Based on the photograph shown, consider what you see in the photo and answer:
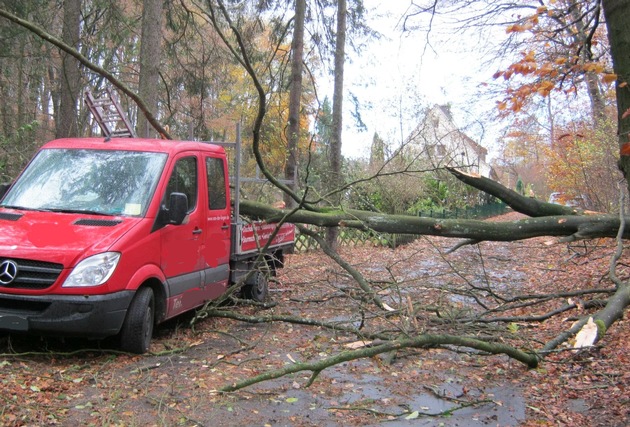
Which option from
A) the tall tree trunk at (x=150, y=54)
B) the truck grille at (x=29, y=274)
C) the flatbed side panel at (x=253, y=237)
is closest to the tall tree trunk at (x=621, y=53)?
the truck grille at (x=29, y=274)

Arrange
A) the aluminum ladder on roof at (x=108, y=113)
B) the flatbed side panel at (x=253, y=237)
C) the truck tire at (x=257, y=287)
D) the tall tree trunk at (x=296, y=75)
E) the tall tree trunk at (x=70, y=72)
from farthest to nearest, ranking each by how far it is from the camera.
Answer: the tall tree trunk at (x=296, y=75) < the tall tree trunk at (x=70, y=72) < the truck tire at (x=257, y=287) < the aluminum ladder on roof at (x=108, y=113) < the flatbed side panel at (x=253, y=237)

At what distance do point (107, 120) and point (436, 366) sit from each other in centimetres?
595

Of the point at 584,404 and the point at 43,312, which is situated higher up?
the point at 43,312

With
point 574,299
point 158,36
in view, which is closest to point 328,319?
point 574,299

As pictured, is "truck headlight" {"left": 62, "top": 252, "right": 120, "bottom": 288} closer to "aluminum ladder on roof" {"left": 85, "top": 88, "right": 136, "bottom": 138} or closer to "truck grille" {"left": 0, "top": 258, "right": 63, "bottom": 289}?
"truck grille" {"left": 0, "top": 258, "right": 63, "bottom": 289}

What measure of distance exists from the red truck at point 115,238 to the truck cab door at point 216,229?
1 centimetres

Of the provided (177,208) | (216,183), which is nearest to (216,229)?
(216,183)

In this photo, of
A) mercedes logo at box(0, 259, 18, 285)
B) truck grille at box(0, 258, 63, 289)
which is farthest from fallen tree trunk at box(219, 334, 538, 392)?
mercedes logo at box(0, 259, 18, 285)

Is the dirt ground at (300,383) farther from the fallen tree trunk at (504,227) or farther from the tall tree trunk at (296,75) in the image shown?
the tall tree trunk at (296,75)

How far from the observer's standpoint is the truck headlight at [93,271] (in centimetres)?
510

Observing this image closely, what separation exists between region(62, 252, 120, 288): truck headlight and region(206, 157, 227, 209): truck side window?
2.13 m

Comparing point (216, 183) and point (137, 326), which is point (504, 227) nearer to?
point (216, 183)

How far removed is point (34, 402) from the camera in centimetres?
419

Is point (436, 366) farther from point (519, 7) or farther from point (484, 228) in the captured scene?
point (519, 7)
